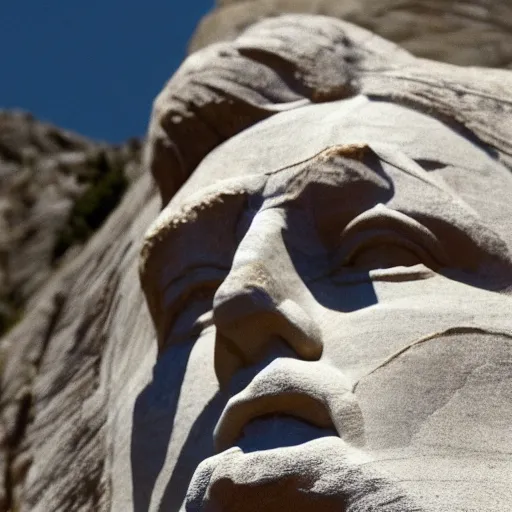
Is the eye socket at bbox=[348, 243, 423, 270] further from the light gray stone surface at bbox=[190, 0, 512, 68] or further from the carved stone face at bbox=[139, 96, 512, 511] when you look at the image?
the light gray stone surface at bbox=[190, 0, 512, 68]

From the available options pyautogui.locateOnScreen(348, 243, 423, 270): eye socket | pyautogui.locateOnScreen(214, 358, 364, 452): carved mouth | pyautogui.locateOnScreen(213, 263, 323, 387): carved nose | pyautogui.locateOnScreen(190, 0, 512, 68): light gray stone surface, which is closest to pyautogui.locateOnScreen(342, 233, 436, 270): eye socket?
pyautogui.locateOnScreen(348, 243, 423, 270): eye socket

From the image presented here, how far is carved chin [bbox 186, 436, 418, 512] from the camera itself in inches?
105

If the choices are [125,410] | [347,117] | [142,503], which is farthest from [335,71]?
[142,503]

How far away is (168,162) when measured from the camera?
4.40 meters

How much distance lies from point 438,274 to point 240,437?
70 cm

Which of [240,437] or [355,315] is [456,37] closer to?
[355,315]

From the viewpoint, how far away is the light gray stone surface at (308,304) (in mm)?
2807

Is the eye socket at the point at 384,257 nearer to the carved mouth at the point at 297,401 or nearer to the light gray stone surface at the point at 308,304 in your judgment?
the light gray stone surface at the point at 308,304

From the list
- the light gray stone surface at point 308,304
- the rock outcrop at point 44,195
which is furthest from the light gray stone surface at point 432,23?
the rock outcrop at point 44,195

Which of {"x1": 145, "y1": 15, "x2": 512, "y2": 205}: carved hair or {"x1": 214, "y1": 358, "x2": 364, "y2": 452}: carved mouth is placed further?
{"x1": 145, "y1": 15, "x2": 512, "y2": 205}: carved hair

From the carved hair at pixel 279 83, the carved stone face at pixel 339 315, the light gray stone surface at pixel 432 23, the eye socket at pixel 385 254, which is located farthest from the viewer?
the light gray stone surface at pixel 432 23

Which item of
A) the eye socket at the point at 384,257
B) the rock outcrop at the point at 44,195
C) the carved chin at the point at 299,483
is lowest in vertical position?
the rock outcrop at the point at 44,195

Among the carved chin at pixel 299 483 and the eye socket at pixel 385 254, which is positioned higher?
the eye socket at pixel 385 254

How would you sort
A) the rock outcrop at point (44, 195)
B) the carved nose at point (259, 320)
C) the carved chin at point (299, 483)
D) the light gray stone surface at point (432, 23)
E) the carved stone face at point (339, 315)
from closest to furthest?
1. the carved chin at point (299, 483)
2. the carved stone face at point (339, 315)
3. the carved nose at point (259, 320)
4. the light gray stone surface at point (432, 23)
5. the rock outcrop at point (44, 195)
